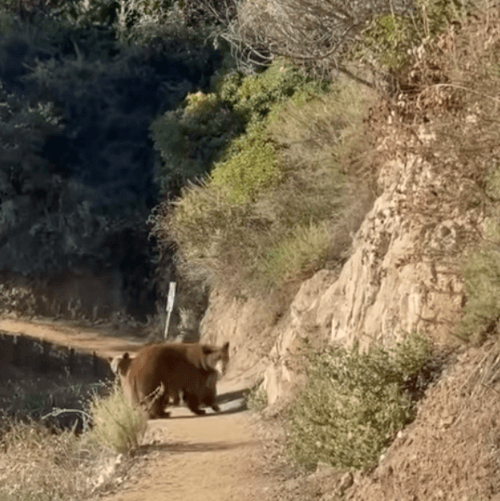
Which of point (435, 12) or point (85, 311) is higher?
point (435, 12)

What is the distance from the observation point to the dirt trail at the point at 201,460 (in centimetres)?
1044

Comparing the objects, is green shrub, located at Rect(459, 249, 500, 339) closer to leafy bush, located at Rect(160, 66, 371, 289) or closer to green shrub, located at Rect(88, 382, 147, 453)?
green shrub, located at Rect(88, 382, 147, 453)

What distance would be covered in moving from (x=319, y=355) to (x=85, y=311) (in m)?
19.7

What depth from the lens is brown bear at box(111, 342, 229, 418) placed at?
14109 mm

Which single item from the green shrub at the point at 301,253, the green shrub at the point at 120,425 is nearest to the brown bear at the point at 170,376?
the green shrub at the point at 120,425

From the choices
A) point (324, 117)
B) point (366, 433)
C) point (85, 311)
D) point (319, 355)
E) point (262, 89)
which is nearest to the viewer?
point (366, 433)

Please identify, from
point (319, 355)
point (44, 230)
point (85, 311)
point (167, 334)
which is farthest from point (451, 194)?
point (44, 230)

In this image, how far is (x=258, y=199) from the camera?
64.0ft

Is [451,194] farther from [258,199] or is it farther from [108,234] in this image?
[108,234]

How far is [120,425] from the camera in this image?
1209 cm

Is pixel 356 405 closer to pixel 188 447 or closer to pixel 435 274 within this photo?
pixel 435 274

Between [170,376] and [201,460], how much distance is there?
2.77 meters

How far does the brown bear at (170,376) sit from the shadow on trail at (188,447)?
158cm

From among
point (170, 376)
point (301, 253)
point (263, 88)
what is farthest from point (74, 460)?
point (263, 88)
